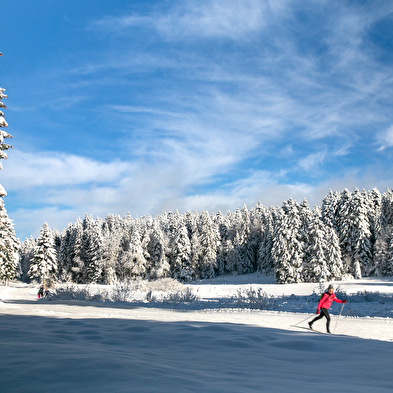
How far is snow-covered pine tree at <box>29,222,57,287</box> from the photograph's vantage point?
4766 centimetres

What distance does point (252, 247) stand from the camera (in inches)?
3012

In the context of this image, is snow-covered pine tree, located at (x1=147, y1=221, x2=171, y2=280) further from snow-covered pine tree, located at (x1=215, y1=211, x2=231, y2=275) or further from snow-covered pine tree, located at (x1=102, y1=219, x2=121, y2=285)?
snow-covered pine tree, located at (x1=215, y1=211, x2=231, y2=275)

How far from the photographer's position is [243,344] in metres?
5.86

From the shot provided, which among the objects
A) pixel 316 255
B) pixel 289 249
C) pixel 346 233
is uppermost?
pixel 346 233

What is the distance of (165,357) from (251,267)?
71.9 meters

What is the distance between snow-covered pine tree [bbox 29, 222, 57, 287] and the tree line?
0.15m

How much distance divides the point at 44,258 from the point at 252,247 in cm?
4535

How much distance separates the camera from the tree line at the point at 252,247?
47438 millimetres

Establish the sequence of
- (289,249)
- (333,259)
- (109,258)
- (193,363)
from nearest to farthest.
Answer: (193,363)
(333,259)
(289,249)
(109,258)

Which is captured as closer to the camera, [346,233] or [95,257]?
[346,233]

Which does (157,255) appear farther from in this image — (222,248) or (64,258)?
(64,258)

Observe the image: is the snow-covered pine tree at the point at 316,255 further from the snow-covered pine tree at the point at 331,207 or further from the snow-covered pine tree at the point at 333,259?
the snow-covered pine tree at the point at 331,207

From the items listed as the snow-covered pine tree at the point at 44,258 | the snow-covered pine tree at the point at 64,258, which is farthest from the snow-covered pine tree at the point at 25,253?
the snow-covered pine tree at the point at 44,258

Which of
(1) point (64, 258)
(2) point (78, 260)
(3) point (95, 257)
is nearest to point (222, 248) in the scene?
(3) point (95, 257)
